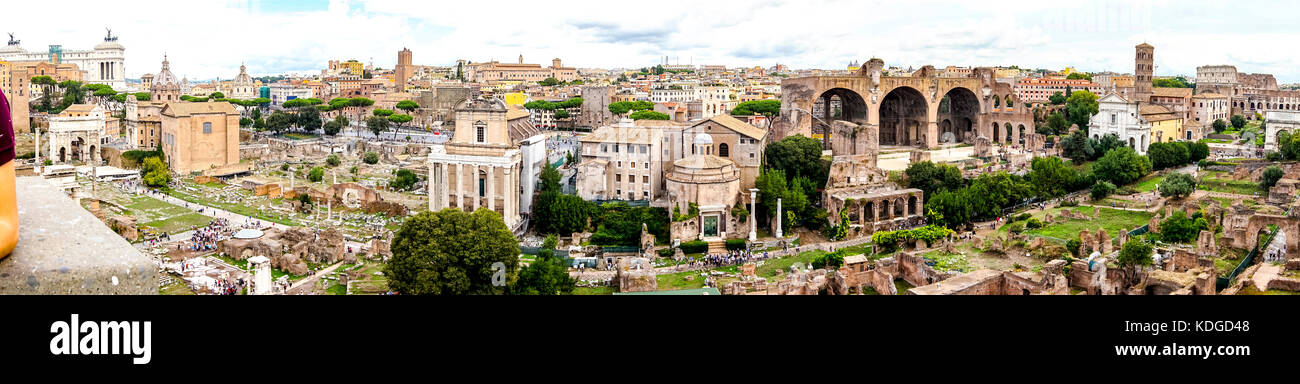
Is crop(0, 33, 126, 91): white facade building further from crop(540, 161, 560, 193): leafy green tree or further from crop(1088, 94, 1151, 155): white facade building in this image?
crop(1088, 94, 1151, 155): white facade building

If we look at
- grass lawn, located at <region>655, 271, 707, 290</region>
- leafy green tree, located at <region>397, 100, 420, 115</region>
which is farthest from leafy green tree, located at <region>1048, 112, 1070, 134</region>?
leafy green tree, located at <region>397, 100, 420, 115</region>

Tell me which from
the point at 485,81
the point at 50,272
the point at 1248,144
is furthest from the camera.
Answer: the point at 485,81

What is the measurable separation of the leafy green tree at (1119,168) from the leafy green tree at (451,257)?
14354 millimetres

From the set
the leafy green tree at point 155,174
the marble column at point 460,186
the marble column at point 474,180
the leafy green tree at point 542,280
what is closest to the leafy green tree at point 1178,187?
the leafy green tree at point 542,280

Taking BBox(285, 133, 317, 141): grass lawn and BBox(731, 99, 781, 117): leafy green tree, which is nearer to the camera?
BBox(731, 99, 781, 117): leafy green tree

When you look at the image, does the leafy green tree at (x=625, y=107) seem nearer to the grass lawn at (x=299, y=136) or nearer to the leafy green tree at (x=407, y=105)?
the leafy green tree at (x=407, y=105)

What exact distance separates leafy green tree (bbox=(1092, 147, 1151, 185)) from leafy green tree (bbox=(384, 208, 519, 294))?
47.1ft

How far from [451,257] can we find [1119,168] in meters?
15.3

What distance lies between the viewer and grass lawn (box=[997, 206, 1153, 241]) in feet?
53.0

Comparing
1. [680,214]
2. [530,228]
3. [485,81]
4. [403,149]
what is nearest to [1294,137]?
[680,214]

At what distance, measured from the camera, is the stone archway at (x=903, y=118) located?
1118 inches

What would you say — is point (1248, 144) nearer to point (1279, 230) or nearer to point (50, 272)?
point (1279, 230)
